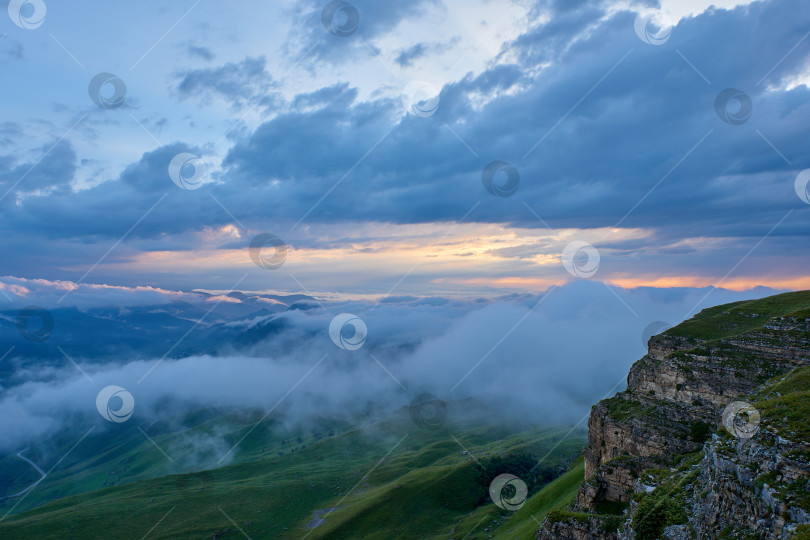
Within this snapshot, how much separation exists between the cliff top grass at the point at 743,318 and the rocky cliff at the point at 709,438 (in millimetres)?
190

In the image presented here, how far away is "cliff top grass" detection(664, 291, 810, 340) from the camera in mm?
59653

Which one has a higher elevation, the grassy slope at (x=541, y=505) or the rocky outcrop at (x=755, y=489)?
the grassy slope at (x=541, y=505)

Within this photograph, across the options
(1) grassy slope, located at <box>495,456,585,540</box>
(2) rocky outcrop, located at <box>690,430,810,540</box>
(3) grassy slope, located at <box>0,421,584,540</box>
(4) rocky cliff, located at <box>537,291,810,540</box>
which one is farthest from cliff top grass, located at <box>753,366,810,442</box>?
(3) grassy slope, located at <box>0,421,584,540</box>

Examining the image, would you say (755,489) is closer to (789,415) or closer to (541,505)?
(789,415)

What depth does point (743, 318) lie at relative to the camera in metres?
63.0

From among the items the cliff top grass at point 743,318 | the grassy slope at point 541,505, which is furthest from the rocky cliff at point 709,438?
the grassy slope at point 541,505

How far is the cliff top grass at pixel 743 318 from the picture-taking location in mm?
59653

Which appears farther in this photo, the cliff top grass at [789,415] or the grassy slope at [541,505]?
the grassy slope at [541,505]

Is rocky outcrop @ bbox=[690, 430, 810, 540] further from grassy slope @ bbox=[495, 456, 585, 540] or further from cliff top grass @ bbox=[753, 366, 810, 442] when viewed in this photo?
grassy slope @ bbox=[495, 456, 585, 540]

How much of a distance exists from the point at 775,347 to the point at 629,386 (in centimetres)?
2046

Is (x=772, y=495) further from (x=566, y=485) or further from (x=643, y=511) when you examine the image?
(x=566, y=485)

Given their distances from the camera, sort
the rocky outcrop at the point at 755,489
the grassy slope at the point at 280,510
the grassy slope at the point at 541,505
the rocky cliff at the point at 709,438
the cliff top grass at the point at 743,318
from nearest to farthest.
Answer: the rocky outcrop at the point at 755,489 < the rocky cliff at the point at 709,438 < the cliff top grass at the point at 743,318 < the grassy slope at the point at 541,505 < the grassy slope at the point at 280,510

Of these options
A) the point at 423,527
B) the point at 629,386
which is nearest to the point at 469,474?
the point at 423,527

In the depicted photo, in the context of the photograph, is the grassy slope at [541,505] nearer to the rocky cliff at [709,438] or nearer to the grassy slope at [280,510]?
the rocky cliff at [709,438]
